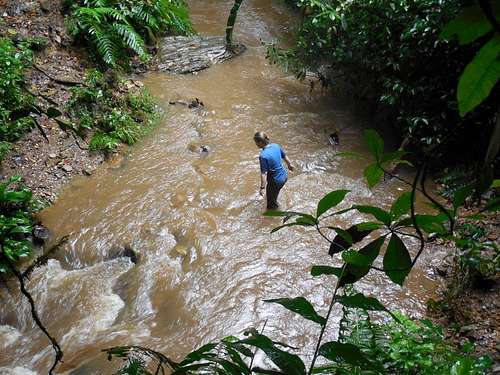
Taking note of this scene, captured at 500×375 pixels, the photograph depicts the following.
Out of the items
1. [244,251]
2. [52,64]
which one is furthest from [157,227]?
[52,64]

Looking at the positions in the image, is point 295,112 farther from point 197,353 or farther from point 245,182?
point 197,353

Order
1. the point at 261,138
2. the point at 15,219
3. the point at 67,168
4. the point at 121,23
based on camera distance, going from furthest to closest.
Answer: the point at 121,23 → the point at 67,168 → the point at 261,138 → the point at 15,219

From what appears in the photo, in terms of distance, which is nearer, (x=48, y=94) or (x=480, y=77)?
(x=480, y=77)

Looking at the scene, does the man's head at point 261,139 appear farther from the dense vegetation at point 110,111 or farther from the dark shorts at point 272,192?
the dense vegetation at point 110,111

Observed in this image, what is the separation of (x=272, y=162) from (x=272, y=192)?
523mm

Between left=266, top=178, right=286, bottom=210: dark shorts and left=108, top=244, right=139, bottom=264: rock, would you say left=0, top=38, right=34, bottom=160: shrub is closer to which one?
left=108, top=244, right=139, bottom=264: rock

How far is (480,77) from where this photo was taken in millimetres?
679

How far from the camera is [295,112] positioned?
8.32 metres

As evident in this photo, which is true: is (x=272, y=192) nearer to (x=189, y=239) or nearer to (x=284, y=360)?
(x=189, y=239)

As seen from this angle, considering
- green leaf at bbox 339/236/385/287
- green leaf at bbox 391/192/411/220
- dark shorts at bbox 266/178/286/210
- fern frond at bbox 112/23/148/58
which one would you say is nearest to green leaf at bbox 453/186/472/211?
green leaf at bbox 391/192/411/220

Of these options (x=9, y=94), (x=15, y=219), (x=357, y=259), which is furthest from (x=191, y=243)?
(x=357, y=259)

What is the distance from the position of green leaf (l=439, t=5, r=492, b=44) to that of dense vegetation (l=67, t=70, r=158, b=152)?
252 inches

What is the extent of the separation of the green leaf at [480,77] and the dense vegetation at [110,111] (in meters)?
6.41

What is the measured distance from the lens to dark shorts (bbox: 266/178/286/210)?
5.57 meters
